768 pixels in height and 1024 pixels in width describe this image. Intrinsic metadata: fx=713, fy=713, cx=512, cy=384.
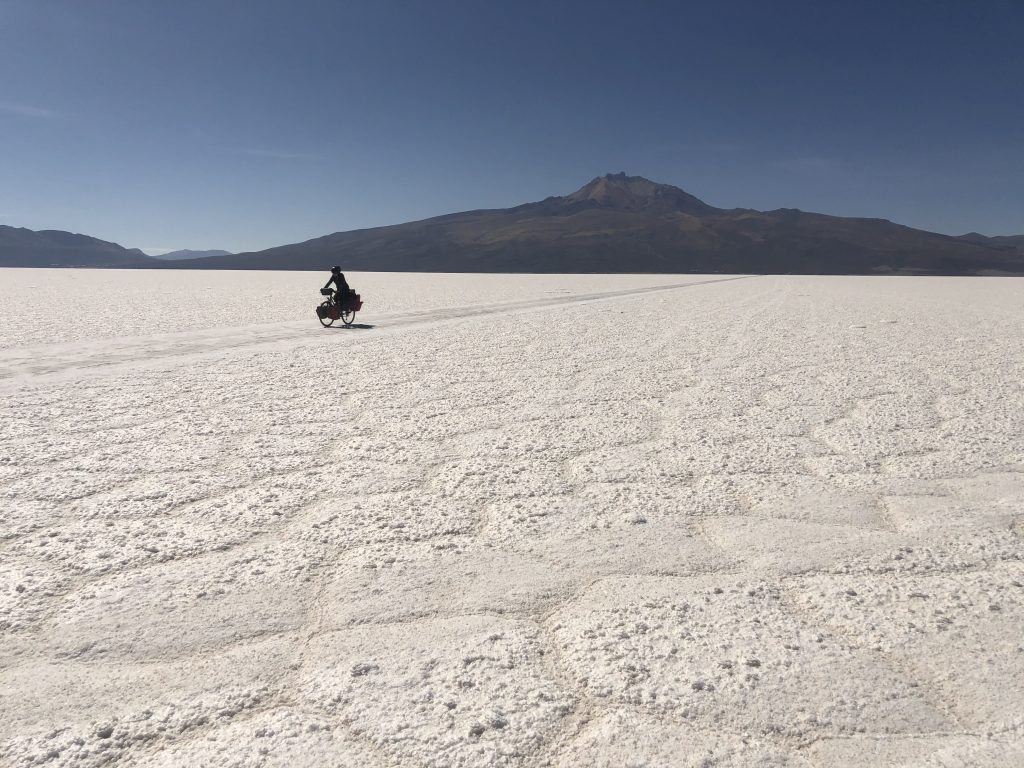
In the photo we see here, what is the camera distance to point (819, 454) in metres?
3.44

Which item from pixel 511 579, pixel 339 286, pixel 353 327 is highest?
pixel 339 286

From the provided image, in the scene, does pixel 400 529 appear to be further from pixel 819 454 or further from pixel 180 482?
pixel 819 454

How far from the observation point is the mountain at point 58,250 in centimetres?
14175

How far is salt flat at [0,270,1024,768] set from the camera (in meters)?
1.46

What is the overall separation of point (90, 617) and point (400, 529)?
96 cm

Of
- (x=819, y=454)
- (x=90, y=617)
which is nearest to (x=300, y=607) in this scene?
(x=90, y=617)

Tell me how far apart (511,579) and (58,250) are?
18941 centimetres

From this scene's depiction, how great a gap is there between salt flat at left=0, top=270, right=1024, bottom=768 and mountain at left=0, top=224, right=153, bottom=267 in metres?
147

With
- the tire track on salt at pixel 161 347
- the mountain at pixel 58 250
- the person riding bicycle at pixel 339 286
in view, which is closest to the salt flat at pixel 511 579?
the tire track on salt at pixel 161 347

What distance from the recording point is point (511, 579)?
2.14 metres

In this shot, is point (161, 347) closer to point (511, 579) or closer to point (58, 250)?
point (511, 579)

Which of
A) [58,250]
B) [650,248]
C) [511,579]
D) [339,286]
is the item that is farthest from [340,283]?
[58,250]

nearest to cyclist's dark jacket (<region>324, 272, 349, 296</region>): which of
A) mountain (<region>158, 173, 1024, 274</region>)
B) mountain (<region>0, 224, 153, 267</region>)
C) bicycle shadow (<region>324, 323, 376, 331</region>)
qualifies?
bicycle shadow (<region>324, 323, 376, 331</region>)

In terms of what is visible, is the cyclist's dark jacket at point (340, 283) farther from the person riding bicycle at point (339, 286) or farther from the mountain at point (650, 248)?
the mountain at point (650, 248)
